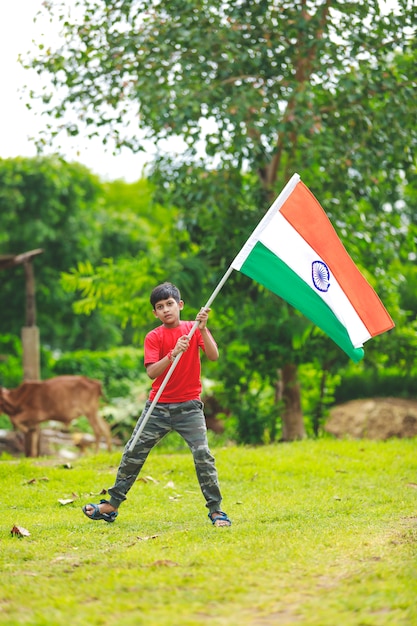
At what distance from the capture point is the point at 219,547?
17.9 ft

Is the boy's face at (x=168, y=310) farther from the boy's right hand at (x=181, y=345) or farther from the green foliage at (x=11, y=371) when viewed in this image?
the green foliage at (x=11, y=371)

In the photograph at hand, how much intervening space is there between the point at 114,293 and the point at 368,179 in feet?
13.1

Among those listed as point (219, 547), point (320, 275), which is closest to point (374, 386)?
point (320, 275)

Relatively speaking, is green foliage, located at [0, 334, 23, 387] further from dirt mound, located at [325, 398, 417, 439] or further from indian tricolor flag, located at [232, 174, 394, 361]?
indian tricolor flag, located at [232, 174, 394, 361]

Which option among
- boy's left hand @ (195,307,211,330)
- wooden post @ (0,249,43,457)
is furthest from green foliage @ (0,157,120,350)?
boy's left hand @ (195,307,211,330)

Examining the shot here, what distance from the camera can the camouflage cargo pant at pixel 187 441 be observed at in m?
6.44

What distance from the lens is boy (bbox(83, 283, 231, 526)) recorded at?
6.44 m

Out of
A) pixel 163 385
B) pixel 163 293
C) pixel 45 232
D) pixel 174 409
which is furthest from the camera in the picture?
pixel 45 232

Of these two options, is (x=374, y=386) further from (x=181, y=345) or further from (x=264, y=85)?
(x=181, y=345)

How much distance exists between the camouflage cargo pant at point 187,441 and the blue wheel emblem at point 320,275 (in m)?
1.28

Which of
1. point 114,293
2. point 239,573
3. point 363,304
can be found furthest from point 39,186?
point 239,573

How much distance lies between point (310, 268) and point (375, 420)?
10056mm

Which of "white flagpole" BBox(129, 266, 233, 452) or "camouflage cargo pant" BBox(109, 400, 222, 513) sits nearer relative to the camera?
"white flagpole" BBox(129, 266, 233, 452)

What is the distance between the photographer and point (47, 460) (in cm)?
1055
